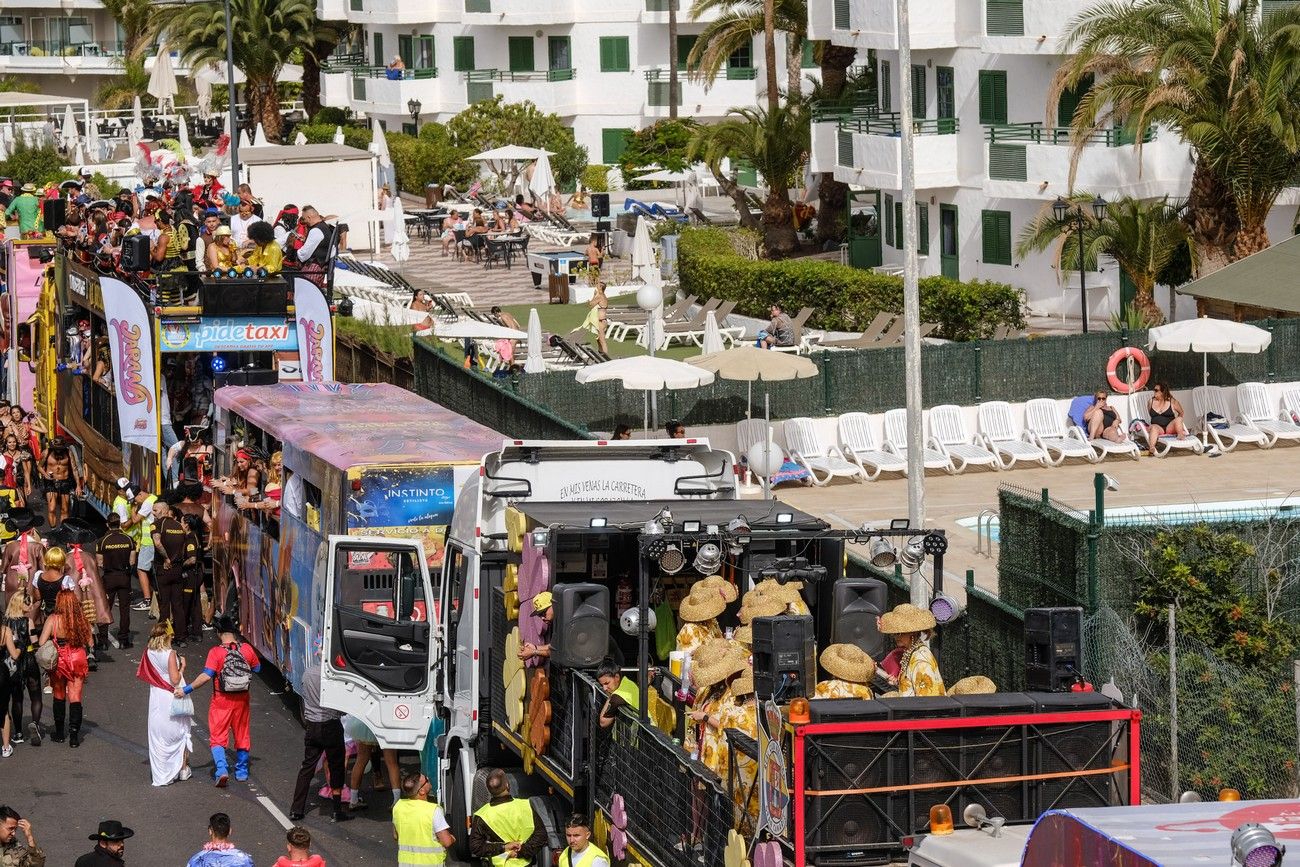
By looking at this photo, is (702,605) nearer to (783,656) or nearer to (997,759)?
(783,656)

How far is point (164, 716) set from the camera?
59.0 feet

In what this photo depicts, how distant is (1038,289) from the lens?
42.1 m

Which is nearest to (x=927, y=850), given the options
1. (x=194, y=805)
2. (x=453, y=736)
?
(x=453, y=736)

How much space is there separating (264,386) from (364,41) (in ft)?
169

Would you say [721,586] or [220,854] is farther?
[721,586]

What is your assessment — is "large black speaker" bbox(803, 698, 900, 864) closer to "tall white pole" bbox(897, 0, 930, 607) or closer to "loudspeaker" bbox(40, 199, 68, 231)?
"tall white pole" bbox(897, 0, 930, 607)

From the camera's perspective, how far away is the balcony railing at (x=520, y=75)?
67750 millimetres

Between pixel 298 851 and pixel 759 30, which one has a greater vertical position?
pixel 759 30

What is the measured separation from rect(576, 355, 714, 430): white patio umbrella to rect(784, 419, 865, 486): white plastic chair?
1.54 meters

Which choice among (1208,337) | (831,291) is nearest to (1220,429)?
(1208,337)

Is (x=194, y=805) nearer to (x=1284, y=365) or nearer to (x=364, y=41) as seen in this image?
(x=1284, y=365)

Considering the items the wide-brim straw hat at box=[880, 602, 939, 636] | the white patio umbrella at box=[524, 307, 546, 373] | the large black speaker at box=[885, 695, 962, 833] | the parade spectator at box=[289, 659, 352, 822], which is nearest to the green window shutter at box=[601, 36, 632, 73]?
the white patio umbrella at box=[524, 307, 546, 373]

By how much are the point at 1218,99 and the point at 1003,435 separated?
817cm

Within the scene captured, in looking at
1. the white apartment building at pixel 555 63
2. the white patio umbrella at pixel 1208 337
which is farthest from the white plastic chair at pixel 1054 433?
the white apartment building at pixel 555 63
